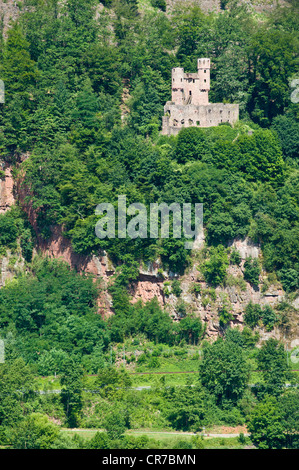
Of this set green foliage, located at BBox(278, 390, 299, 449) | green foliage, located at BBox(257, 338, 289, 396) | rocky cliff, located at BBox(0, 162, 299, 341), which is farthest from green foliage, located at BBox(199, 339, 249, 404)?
rocky cliff, located at BBox(0, 162, 299, 341)

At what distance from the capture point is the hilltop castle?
10381cm

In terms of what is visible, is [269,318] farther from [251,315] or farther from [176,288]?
[176,288]

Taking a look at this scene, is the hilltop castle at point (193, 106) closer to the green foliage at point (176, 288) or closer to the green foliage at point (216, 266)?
the green foliage at point (216, 266)

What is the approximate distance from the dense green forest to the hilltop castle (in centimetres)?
120

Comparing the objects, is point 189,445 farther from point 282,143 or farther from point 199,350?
point 282,143

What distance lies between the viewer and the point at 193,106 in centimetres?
10406

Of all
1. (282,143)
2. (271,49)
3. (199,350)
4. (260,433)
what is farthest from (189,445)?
(271,49)

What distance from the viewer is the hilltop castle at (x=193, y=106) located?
104 m

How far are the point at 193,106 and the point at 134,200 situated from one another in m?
9.98

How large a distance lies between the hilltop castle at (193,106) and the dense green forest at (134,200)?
1202 mm

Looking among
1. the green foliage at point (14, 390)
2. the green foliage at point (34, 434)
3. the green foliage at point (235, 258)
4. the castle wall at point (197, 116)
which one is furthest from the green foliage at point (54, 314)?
the castle wall at point (197, 116)

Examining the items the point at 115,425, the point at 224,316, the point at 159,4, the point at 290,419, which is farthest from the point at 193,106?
the point at 115,425

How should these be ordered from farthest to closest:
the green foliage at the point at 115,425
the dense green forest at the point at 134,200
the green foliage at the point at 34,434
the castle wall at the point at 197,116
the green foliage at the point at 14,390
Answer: the castle wall at the point at 197,116 → the dense green forest at the point at 134,200 → the green foliage at the point at 14,390 → the green foliage at the point at 115,425 → the green foliage at the point at 34,434

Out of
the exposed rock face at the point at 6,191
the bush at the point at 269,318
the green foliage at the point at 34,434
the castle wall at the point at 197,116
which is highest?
the castle wall at the point at 197,116
